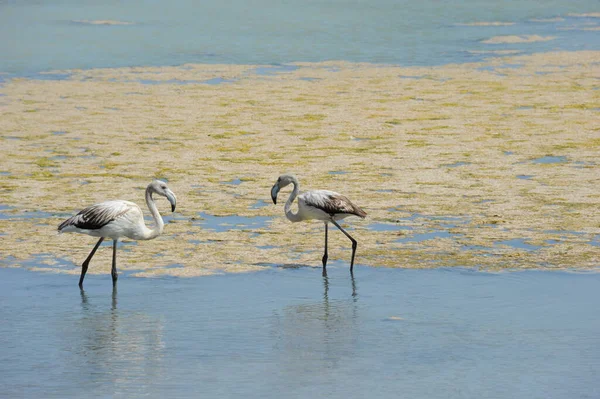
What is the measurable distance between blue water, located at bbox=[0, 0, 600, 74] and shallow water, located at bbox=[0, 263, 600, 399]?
13.2 metres

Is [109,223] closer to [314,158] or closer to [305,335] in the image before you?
[305,335]

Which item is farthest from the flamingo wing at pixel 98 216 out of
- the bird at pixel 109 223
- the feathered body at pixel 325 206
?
the feathered body at pixel 325 206

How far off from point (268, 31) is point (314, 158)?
14386 mm

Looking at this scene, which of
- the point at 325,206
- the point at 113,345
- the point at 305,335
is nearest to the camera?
the point at 113,345

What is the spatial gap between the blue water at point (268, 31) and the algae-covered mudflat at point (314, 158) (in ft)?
5.11

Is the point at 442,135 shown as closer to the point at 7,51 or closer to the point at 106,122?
the point at 106,122

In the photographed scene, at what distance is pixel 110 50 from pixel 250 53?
3203 millimetres

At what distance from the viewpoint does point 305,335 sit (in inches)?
293

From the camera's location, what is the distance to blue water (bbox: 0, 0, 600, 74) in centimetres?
2342

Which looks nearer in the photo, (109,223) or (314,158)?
(109,223)

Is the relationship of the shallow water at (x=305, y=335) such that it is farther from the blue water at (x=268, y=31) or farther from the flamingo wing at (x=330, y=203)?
the blue water at (x=268, y=31)

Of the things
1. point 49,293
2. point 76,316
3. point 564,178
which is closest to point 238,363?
point 76,316

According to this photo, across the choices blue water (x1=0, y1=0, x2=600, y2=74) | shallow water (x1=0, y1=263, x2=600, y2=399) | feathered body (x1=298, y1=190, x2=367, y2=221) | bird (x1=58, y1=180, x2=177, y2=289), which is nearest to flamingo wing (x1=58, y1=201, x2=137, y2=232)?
bird (x1=58, y1=180, x2=177, y2=289)

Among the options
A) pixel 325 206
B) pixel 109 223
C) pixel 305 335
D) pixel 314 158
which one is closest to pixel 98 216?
pixel 109 223
